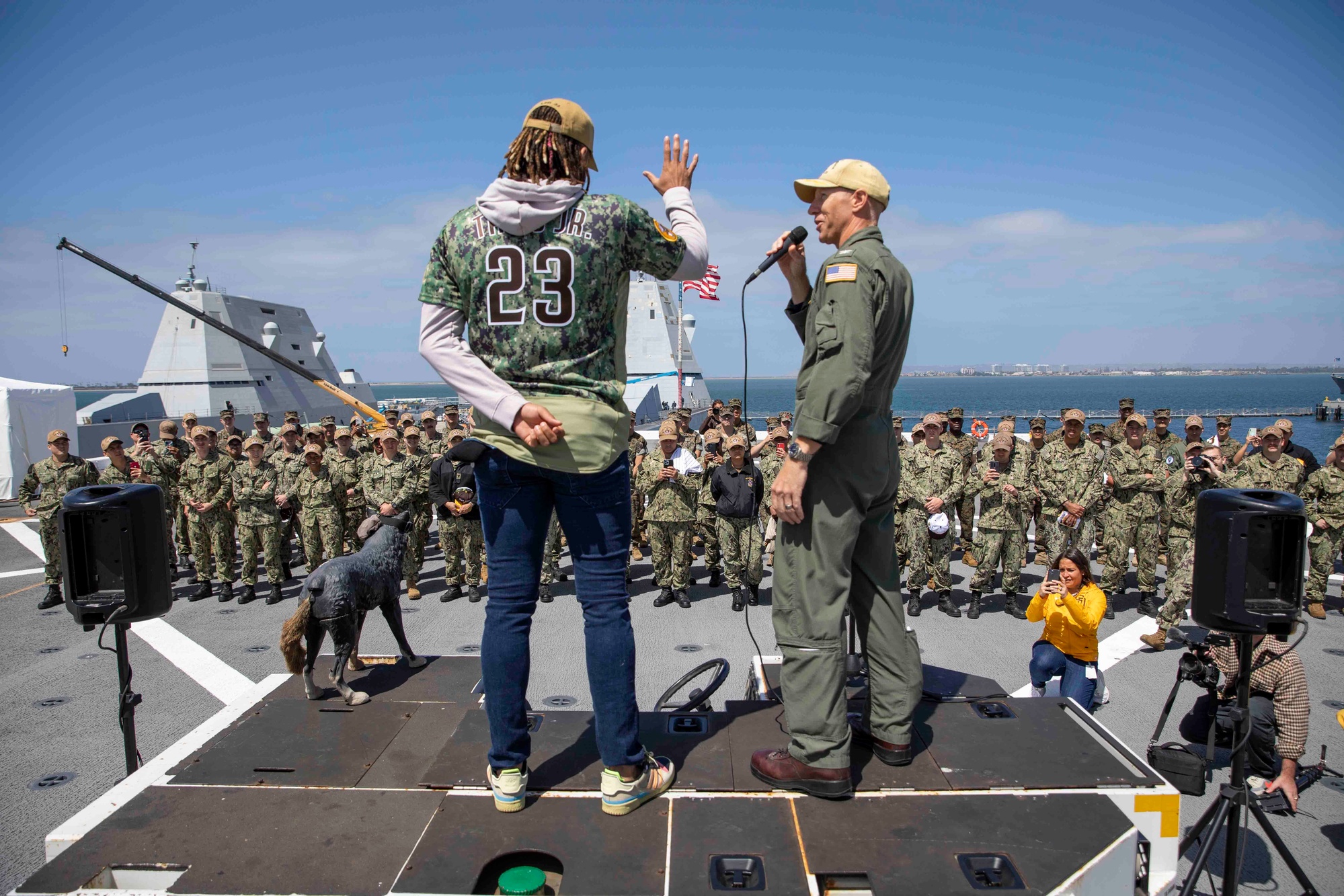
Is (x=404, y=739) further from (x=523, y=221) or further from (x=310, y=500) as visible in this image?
(x=310, y=500)

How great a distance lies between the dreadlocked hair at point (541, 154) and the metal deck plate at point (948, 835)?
210 centimetres

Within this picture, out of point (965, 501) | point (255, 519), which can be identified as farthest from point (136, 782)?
point (965, 501)

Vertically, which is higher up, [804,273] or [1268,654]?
[804,273]

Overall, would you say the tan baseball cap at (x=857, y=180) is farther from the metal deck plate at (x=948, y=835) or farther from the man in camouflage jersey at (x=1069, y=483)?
the man in camouflage jersey at (x=1069, y=483)

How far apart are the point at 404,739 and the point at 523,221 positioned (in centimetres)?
204

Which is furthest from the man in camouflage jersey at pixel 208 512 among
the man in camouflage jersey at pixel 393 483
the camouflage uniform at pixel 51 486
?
the man in camouflage jersey at pixel 393 483

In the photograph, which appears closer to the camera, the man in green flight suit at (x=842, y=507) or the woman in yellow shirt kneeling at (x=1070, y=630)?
the man in green flight suit at (x=842, y=507)

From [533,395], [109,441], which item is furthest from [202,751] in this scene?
[109,441]

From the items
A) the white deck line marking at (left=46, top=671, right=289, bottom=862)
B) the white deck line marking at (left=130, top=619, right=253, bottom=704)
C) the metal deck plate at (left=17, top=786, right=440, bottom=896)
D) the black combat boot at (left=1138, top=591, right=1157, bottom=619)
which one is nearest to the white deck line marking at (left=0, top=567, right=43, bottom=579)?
the white deck line marking at (left=130, top=619, right=253, bottom=704)

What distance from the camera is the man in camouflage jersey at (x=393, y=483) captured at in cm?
815

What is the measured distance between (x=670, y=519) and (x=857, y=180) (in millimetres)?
5644

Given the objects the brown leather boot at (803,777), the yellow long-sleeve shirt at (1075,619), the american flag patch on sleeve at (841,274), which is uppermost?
the american flag patch on sleeve at (841,274)

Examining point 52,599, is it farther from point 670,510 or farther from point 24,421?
point 24,421

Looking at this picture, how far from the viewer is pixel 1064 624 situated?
4.48 m
